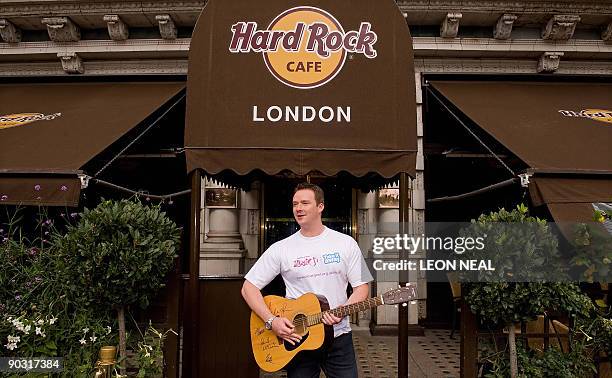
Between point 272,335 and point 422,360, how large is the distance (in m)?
3.93

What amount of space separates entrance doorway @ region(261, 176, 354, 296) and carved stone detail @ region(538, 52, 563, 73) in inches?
164

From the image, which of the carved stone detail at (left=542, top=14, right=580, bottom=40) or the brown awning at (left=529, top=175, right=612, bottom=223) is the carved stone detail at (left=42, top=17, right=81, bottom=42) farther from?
the carved stone detail at (left=542, top=14, right=580, bottom=40)

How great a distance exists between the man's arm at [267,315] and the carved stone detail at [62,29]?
685 centimetres

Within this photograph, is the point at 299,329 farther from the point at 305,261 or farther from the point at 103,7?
the point at 103,7

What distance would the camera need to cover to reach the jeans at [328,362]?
11.1 ft

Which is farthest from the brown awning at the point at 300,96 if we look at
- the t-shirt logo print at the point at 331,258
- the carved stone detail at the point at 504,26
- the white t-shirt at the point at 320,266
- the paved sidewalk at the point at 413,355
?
the carved stone detail at the point at 504,26

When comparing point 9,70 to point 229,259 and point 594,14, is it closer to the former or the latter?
point 229,259

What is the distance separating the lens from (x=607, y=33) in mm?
7938

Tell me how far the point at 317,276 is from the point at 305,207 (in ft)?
1.72

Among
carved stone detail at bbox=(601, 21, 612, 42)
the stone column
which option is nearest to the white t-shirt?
the stone column

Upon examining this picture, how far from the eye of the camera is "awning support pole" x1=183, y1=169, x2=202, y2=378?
174 inches

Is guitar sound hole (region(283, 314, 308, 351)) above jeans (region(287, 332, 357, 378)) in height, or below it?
above

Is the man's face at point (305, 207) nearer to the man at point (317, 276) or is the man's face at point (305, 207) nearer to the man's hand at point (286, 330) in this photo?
the man at point (317, 276)

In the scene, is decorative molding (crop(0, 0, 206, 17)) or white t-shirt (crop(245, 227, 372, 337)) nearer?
white t-shirt (crop(245, 227, 372, 337))
